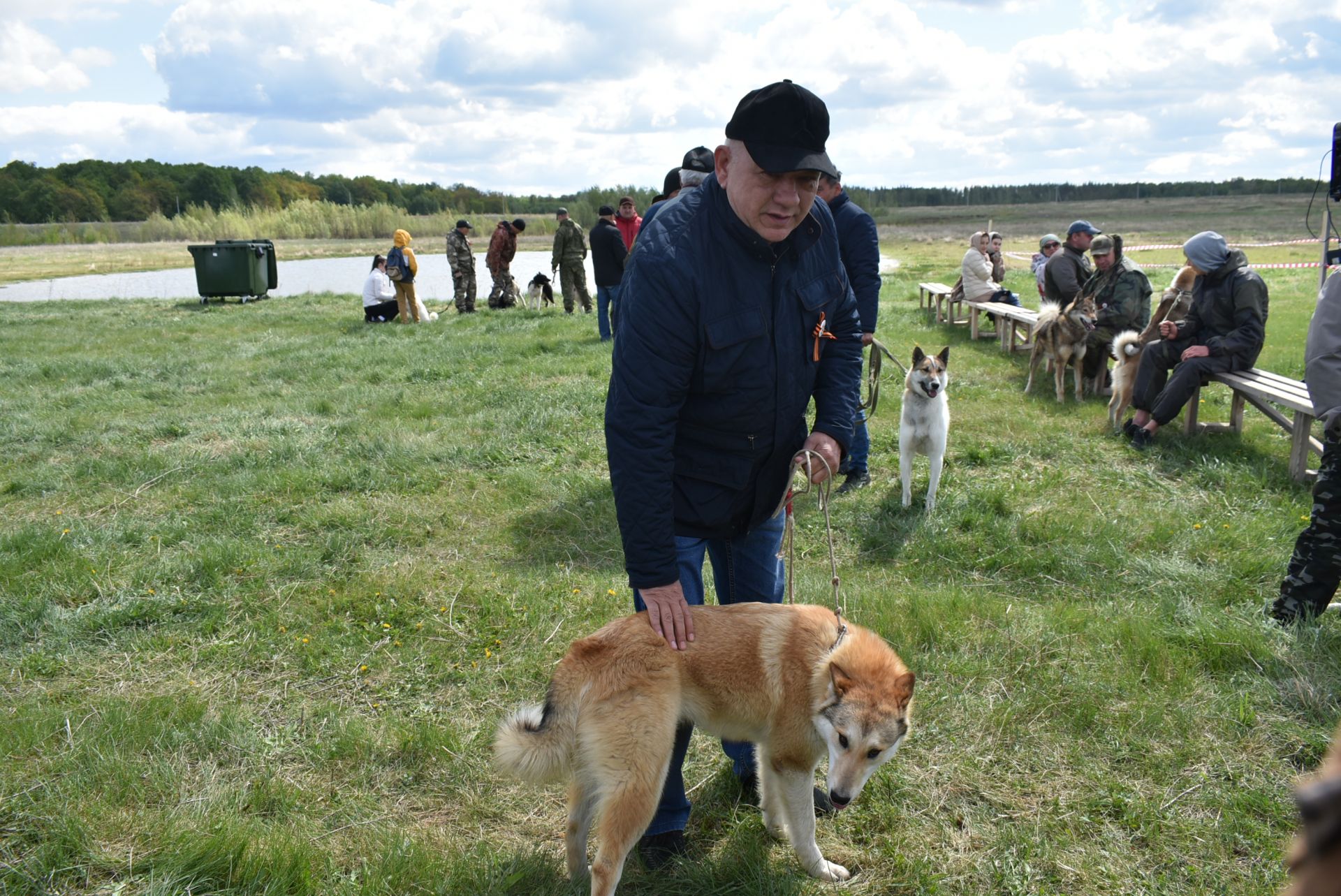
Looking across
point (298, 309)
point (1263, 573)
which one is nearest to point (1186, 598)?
point (1263, 573)

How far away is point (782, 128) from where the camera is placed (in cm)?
232

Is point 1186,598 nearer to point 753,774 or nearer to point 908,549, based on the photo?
point 908,549

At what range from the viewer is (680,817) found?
2986 mm

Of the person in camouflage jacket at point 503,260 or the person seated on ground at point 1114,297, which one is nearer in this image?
the person seated on ground at point 1114,297

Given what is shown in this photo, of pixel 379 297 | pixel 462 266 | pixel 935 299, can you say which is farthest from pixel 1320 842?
pixel 462 266

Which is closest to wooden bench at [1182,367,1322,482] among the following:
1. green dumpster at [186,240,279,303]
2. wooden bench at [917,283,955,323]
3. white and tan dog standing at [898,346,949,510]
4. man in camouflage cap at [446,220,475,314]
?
white and tan dog standing at [898,346,949,510]

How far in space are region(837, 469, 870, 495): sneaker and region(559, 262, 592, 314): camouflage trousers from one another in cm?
1123

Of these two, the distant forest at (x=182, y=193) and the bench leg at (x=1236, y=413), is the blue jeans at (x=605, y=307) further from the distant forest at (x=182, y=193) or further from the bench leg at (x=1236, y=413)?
the distant forest at (x=182, y=193)

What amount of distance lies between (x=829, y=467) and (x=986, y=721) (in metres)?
1.48

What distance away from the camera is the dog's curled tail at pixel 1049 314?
9.74m

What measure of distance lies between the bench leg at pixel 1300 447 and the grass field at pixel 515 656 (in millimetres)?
147

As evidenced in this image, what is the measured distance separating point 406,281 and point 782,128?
15.1 meters

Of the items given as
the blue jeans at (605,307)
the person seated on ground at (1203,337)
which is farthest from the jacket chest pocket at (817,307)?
the blue jeans at (605,307)

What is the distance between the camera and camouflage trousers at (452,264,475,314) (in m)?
18.1
